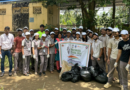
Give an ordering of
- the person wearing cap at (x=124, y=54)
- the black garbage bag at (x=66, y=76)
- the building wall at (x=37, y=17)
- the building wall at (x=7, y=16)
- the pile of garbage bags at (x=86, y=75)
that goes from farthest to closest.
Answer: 1. the building wall at (x=7, y=16)
2. the building wall at (x=37, y=17)
3. the black garbage bag at (x=66, y=76)
4. the pile of garbage bags at (x=86, y=75)
5. the person wearing cap at (x=124, y=54)

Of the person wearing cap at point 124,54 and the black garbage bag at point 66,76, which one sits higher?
the person wearing cap at point 124,54

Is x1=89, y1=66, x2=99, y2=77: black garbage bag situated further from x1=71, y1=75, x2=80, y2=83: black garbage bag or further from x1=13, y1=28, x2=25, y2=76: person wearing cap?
x1=13, y1=28, x2=25, y2=76: person wearing cap

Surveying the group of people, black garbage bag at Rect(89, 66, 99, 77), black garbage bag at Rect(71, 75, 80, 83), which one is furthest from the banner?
black garbage bag at Rect(71, 75, 80, 83)

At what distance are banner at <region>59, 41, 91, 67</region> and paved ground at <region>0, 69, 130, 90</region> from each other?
0.94 meters

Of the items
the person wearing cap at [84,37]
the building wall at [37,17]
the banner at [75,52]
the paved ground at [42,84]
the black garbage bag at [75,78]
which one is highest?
the building wall at [37,17]

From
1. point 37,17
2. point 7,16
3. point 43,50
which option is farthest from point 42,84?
point 7,16

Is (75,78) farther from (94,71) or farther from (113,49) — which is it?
(113,49)

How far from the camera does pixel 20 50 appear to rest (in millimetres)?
5715

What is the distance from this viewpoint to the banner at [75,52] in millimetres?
5574

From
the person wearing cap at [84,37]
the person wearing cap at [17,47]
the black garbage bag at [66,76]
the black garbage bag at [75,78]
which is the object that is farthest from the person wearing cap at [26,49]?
the person wearing cap at [84,37]

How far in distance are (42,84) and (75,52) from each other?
191 centimetres

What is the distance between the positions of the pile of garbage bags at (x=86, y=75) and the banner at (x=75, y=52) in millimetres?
571

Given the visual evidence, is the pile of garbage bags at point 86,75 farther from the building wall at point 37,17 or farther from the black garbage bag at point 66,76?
the building wall at point 37,17

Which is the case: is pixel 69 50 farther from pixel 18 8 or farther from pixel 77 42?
pixel 18 8
